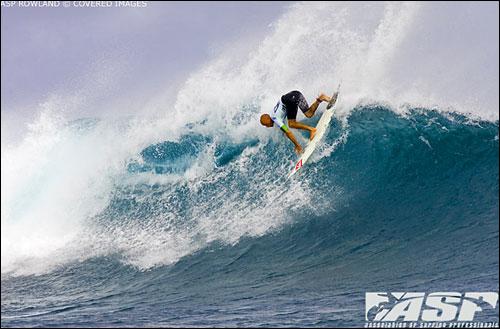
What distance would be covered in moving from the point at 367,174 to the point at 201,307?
219 inches

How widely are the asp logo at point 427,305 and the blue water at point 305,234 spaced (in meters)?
0.17

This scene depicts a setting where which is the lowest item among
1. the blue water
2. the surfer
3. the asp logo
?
the asp logo

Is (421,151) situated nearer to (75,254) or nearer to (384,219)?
(384,219)

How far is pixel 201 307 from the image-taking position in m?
6.55

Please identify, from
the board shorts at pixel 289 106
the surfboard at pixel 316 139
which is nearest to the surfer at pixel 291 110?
the board shorts at pixel 289 106

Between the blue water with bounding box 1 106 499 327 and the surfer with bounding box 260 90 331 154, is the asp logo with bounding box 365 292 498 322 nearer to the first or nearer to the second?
the blue water with bounding box 1 106 499 327

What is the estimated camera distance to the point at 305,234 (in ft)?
28.8

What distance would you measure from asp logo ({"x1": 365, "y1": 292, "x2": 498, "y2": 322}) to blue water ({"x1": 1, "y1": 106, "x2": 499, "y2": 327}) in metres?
0.17

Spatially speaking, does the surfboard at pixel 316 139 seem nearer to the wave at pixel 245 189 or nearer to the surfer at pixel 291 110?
the surfer at pixel 291 110

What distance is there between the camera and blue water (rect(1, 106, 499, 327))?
Answer: 21.7ft

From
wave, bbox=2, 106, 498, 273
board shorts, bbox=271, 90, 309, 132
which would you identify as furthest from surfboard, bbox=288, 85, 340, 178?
wave, bbox=2, 106, 498, 273

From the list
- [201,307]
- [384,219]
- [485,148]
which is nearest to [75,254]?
[201,307]

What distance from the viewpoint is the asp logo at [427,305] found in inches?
231

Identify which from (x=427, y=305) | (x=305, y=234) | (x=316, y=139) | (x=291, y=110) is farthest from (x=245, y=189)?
(x=427, y=305)
